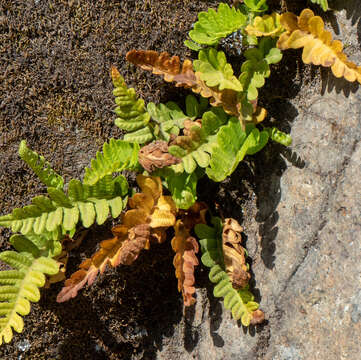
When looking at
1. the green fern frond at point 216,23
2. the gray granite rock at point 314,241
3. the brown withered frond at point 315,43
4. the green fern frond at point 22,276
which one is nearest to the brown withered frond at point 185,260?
the gray granite rock at point 314,241

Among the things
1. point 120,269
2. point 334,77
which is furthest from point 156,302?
point 334,77

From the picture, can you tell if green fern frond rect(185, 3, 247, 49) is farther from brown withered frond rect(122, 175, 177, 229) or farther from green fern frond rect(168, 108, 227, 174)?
brown withered frond rect(122, 175, 177, 229)

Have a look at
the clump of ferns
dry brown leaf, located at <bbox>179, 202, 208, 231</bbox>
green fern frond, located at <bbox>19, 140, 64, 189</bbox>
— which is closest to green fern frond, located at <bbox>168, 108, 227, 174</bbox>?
the clump of ferns

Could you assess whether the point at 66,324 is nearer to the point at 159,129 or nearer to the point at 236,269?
the point at 236,269

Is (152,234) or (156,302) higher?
(152,234)

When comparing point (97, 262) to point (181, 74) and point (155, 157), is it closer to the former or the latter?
point (155, 157)

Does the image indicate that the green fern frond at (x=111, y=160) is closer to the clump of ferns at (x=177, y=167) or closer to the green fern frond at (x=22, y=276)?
the clump of ferns at (x=177, y=167)

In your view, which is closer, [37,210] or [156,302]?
[37,210]
